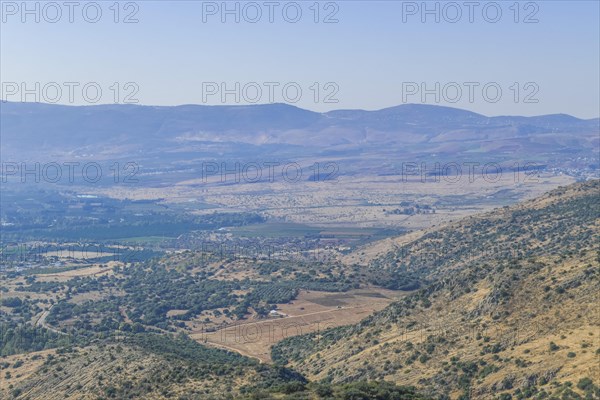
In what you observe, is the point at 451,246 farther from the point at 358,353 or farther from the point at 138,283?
the point at 358,353

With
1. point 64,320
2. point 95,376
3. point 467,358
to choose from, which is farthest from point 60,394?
point 64,320

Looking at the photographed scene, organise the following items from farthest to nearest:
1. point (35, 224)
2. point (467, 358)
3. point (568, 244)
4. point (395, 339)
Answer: point (35, 224)
point (568, 244)
point (395, 339)
point (467, 358)

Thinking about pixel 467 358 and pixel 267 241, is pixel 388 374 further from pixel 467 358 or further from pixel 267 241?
pixel 267 241

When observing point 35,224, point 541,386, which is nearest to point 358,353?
point 541,386

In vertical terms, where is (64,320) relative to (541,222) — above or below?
below

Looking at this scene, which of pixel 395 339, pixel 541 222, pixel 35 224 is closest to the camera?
pixel 395 339

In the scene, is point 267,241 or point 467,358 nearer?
point 467,358
